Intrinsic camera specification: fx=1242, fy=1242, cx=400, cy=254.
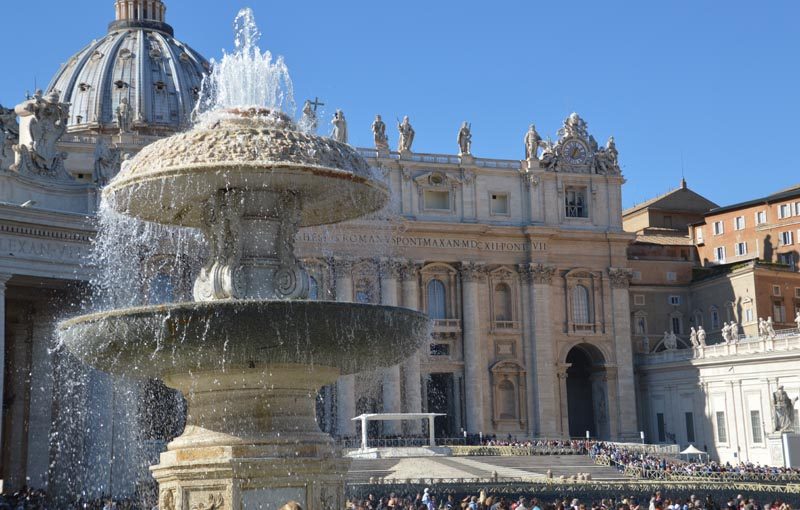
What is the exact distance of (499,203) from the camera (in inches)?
2712

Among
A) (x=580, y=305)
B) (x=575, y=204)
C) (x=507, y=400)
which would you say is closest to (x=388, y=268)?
(x=507, y=400)

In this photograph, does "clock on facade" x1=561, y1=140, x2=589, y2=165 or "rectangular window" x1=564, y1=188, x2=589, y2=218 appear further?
"clock on facade" x1=561, y1=140, x2=589, y2=165

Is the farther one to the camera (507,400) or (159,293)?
(507,400)

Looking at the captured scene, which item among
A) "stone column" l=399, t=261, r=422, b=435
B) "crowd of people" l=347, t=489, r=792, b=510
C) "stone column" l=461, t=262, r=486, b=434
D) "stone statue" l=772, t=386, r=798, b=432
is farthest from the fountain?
"stone column" l=461, t=262, r=486, b=434

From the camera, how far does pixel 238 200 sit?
543 inches

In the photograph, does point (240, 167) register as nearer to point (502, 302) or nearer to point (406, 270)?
point (406, 270)

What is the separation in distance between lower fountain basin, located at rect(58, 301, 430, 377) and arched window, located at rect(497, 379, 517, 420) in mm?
54173

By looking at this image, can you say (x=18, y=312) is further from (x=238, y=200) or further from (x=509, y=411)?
(x=509, y=411)

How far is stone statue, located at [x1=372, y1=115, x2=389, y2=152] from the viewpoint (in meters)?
66.0

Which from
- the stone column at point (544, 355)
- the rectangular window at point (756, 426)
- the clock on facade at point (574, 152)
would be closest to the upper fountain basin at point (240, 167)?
the rectangular window at point (756, 426)

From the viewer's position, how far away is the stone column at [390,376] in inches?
2472

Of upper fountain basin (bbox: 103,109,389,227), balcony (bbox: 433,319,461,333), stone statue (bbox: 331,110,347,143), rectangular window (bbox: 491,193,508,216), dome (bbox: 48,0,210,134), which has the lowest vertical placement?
upper fountain basin (bbox: 103,109,389,227)

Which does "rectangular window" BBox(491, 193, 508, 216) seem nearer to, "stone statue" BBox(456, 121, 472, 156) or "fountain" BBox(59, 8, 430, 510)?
"stone statue" BBox(456, 121, 472, 156)

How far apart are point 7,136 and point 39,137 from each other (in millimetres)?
582
